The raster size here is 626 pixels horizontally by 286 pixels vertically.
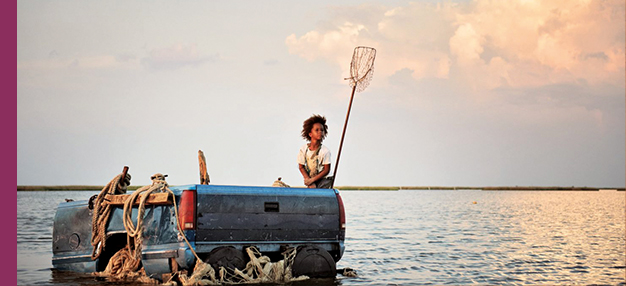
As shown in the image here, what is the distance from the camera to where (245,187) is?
8945 mm

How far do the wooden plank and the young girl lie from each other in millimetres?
2535

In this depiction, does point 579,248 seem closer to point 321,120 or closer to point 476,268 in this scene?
point 476,268

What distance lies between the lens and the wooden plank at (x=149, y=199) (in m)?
8.55

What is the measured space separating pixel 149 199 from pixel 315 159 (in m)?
2.75

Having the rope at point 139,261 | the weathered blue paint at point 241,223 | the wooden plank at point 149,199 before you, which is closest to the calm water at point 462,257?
the rope at point 139,261

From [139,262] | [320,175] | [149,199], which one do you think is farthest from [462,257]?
[149,199]

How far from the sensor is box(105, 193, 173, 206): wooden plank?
336 inches

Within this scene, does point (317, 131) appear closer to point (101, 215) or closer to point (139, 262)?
point (139, 262)

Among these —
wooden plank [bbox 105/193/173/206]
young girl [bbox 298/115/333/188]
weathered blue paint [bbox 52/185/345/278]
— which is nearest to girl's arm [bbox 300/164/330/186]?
young girl [bbox 298/115/333/188]

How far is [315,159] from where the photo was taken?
1048 cm

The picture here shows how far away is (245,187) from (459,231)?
14.7 metres

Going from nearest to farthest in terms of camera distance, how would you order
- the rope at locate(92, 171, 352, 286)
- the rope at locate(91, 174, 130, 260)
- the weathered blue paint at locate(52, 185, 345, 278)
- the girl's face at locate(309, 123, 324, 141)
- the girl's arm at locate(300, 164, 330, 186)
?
the rope at locate(92, 171, 352, 286)
the weathered blue paint at locate(52, 185, 345, 278)
the rope at locate(91, 174, 130, 260)
the girl's arm at locate(300, 164, 330, 186)
the girl's face at locate(309, 123, 324, 141)

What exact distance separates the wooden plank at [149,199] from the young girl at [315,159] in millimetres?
2535

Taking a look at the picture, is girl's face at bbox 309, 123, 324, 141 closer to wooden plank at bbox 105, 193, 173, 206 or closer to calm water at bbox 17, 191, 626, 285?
calm water at bbox 17, 191, 626, 285
